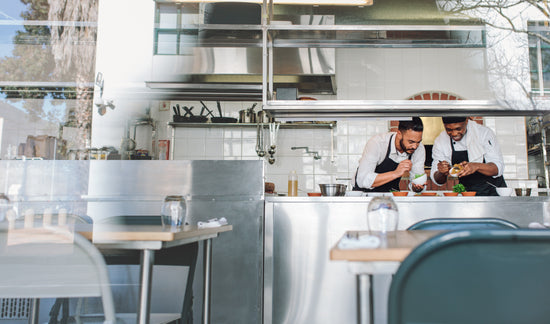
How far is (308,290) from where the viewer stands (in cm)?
239

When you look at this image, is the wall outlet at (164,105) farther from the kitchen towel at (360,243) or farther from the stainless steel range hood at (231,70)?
the kitchen towel at (360,243)

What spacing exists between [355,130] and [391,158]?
1.53 metres

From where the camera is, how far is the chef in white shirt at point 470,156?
300cm

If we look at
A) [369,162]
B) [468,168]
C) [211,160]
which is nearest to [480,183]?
[468,168]

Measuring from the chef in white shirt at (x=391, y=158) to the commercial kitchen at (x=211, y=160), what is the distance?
1.22ft

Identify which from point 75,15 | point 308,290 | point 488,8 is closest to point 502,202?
point 308,290

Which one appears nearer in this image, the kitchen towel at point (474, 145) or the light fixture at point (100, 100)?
the light fixture at point (100, 100)

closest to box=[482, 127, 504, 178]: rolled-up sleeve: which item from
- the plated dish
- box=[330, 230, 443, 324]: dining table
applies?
the plated dish

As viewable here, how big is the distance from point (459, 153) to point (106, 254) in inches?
105

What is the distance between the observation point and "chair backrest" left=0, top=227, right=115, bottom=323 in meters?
1.33

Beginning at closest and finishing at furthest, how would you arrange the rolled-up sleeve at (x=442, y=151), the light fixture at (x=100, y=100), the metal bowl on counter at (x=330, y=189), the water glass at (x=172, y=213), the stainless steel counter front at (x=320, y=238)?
the water glass at (x=172, y=213), the light fixture at (x=100, y=100), the stainless steel counter front at (x=320, y=238), the metal bowl on counter at (x=330, y=189), the rolled-up sleeve at (x=442, y=151)

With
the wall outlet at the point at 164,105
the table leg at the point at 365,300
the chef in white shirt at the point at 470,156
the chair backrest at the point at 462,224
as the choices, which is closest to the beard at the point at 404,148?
the chef in white shirt at the point at 470,156

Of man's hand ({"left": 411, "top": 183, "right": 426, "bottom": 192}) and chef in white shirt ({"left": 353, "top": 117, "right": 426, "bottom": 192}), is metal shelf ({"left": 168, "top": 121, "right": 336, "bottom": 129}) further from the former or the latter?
man's hand ({"left": 411, "top": 183, "right": 426, "bottom": 192})

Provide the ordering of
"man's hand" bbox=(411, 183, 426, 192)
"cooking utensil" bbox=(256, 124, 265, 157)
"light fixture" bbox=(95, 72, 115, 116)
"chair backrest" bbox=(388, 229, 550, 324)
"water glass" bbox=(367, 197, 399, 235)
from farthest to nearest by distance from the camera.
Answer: "cooking utensil" bbox=(256, 124, 265, 157) < "man's hand" bbox=(411, 183, 426, 192) < "light fixture" bbox=(95, 72, 115, 116) < "water glass" bbox=(367, 197, 399, 235) < "chair backrest" bbox=(388, 229, 550, 324)
